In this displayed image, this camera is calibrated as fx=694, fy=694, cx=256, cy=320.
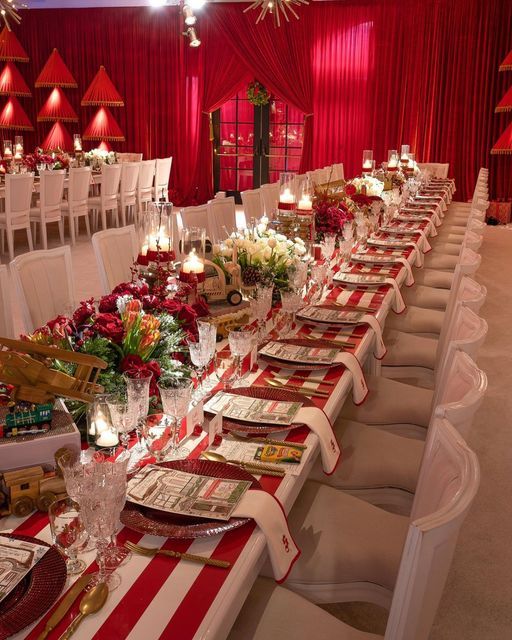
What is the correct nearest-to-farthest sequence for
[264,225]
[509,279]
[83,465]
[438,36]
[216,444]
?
[83,465]
[216,444]
[264,225]
[509,279]
[438,36]

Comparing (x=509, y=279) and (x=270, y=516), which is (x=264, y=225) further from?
(x=509, y=279)

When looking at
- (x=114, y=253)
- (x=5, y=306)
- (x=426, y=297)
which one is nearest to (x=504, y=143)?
(x=426, y=297)

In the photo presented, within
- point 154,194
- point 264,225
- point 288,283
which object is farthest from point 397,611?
point 154,194

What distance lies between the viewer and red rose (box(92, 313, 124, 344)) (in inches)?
74.3

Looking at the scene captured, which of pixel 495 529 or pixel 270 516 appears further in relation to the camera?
pixel 495 529

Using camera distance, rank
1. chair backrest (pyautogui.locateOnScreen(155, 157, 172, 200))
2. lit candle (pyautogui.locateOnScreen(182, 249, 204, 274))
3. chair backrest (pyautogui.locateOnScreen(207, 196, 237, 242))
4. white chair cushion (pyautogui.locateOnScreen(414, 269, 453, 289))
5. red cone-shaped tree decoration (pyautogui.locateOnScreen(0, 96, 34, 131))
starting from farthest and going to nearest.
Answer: red cone-shaped tree decoration (pyautogui.locateOnScreen(0, 96, 34, 131)), chair backrest (pyautogui.locateOnScreen(155, 157, 172, 200)), chair backrest (pyautogui.locateOnScreen(207, 196, 237, 242)), white chair cushion (pyautogui.locateOnScreen(414, 269, 453, 289)), lit candle (pyautogui.locateOnScreen(182, 249, 204, 274))

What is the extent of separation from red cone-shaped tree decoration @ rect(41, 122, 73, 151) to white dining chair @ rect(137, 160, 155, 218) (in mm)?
2980

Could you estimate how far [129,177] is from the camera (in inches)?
365

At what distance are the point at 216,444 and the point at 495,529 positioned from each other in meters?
1.61

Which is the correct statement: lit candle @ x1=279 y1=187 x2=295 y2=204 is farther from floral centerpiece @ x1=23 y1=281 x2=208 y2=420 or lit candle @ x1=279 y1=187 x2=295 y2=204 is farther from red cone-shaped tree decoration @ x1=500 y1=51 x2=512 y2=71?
red cone-shaped tree decoration @ x1=500 y1=51 x2=512 y2=71

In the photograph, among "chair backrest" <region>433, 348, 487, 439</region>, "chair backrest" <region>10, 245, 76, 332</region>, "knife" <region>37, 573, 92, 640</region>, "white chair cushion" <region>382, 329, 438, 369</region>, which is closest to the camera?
"knife" <region>37, 573, 92, 640</region>

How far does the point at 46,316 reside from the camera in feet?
9.41

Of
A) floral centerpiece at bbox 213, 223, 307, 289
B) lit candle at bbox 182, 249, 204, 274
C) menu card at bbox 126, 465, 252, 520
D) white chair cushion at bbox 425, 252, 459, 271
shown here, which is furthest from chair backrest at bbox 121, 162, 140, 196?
menu card at bbox 126, 465, 252, 520

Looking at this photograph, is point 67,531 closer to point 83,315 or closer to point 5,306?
point 83,315
